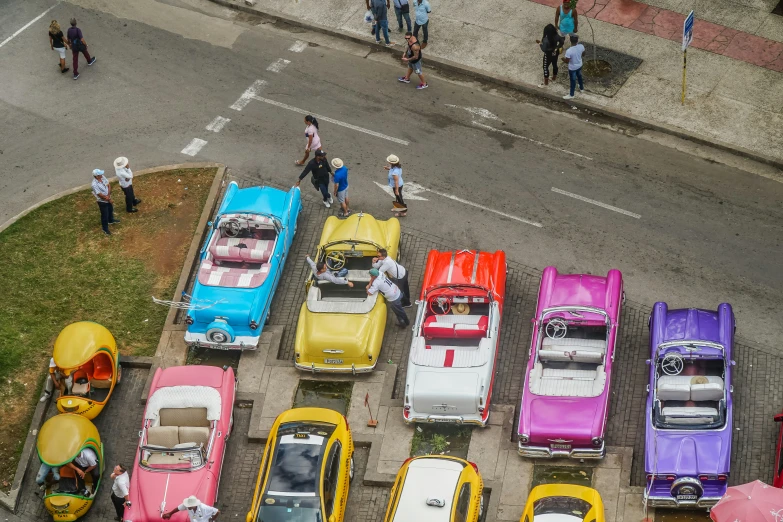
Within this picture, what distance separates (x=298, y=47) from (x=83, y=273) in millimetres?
8823

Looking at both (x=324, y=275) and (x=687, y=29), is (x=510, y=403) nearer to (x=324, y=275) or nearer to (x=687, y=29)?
(x=324, y=275)

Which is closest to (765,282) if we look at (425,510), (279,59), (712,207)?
(712,207)

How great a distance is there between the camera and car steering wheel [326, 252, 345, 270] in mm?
24000

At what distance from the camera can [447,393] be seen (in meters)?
21.7

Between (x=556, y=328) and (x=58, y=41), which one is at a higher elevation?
(x=58, y=41)

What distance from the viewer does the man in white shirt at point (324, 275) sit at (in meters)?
23.7

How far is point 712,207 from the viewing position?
84.5 feet

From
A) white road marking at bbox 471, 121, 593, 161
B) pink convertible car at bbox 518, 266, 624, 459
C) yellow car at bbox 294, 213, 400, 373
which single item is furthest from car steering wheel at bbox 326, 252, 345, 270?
white road marking at bbox 471, 121, 593, 161

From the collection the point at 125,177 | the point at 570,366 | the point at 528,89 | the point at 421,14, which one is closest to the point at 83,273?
the point at 125,177

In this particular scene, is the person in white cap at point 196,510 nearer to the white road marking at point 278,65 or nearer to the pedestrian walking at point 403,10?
the white road marking at point 278,65

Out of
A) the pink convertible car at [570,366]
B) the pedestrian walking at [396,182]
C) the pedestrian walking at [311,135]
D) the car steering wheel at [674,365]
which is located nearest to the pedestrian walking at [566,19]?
the pedestrian walking at [396,182]

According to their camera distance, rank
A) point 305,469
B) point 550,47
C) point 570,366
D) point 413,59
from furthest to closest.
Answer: point 413,59, point 550,47, point 570,366, point 305,469

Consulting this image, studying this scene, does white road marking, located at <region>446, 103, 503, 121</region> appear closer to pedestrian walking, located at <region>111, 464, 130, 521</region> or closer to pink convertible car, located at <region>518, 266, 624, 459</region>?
pink convertible car, located at <region>518, 266, 624, 459</region>

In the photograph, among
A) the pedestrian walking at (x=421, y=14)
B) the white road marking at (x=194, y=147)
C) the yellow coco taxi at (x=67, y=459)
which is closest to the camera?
the yellow coco taxi at (x=67, y=459)
